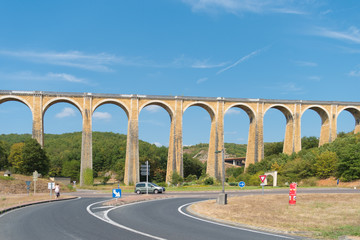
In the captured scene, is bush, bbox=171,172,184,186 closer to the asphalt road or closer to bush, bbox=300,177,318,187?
bush, bbox=300,177,318,187

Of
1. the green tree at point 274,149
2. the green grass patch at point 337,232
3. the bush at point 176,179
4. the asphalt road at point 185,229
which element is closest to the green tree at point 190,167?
the green tree at point 274,149

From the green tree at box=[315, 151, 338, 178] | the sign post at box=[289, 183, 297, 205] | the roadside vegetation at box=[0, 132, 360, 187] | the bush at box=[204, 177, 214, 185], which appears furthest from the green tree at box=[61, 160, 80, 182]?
the sign post at box=[289, 183, 297, 205]

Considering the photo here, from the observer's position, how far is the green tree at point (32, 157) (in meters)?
64.9

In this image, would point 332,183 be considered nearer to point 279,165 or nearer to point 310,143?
point 279,165

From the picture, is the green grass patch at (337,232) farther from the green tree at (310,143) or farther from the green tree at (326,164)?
the green tree at (310,143)

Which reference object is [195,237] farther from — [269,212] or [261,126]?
[261,126]

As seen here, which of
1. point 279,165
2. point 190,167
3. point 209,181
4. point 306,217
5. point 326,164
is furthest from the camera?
point 190,167

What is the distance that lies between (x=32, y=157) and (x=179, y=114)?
1077 inches

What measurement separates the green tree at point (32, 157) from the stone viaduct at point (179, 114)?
1.89m

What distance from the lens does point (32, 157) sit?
6550 cm

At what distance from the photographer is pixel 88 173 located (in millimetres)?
67062

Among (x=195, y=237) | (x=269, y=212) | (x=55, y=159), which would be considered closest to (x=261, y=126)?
(x=269, y=212)

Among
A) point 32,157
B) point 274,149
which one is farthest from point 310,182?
point 32,157

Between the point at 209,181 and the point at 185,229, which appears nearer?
the point at 185,229
